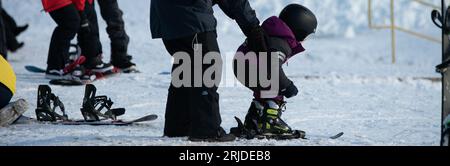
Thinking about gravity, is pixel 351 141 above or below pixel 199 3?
below

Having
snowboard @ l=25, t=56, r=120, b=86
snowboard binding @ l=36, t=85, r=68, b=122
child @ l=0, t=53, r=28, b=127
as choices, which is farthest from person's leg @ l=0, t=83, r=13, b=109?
snowboard @ l=25, t=56, r=120, b=86

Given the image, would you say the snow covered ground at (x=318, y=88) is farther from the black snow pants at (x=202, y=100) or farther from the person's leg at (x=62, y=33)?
the person's leg at (x=62, y=33)

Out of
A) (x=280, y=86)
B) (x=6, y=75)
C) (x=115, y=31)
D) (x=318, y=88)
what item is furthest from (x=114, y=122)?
(x=115, y=31)

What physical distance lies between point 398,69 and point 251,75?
6.32m

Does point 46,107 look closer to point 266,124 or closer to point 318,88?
point 266,124

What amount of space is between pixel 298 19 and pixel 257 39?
0.61m

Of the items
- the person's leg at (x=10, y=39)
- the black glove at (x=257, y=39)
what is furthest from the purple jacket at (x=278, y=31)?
the person's leg at (x=10, y=39)

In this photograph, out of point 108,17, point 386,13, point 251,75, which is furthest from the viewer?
point 386,13

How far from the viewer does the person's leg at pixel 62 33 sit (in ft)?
30.2

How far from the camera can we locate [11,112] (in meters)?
6.56

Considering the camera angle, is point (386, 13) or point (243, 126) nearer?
point (243, 126)

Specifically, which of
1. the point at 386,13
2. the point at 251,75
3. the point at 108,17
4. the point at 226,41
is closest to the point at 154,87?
the point at 108,17

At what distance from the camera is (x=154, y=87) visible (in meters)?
9.34
